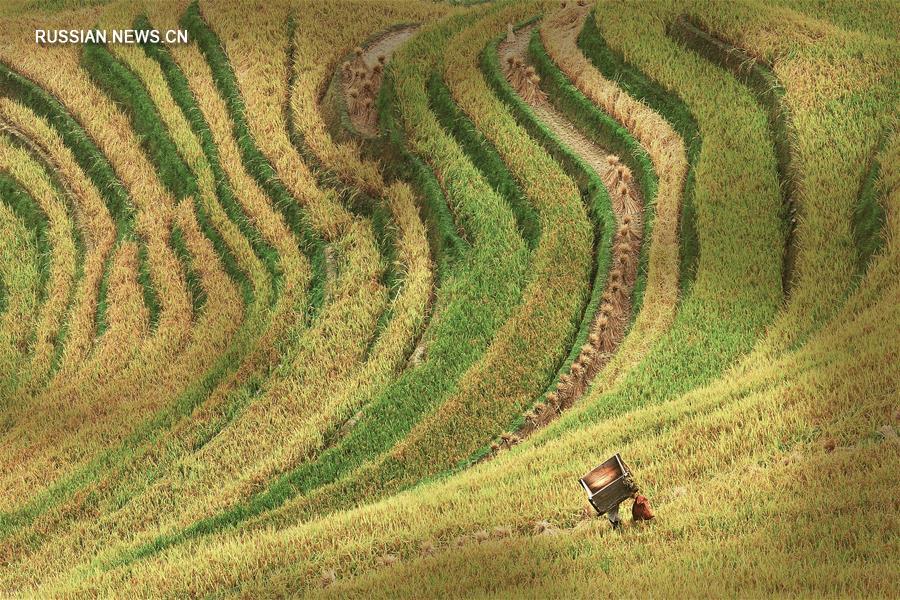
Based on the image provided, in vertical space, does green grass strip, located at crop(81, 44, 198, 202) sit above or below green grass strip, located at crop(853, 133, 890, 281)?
above

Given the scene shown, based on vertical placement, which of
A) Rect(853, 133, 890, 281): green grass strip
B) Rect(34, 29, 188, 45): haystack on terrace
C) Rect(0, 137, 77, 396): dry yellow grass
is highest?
Rect(34, 29, 188, 45): haystack on terrace

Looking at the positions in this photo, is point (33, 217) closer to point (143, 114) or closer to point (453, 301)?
point (143, 114)

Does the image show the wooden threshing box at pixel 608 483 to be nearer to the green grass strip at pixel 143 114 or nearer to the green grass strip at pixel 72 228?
the green grass strip at pixel 72 228

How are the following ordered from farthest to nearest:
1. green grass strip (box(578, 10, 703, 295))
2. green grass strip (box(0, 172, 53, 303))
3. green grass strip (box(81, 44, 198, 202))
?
green grass strip (box(81, 44, 198, 202)) < green grass strip (box(0, 172, 53, 303)) < green grass strip (box(578, 10, 703, 295))

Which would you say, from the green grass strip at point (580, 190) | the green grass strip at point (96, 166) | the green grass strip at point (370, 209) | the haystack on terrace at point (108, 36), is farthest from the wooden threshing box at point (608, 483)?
the haystack on terrace at point (108, 36)

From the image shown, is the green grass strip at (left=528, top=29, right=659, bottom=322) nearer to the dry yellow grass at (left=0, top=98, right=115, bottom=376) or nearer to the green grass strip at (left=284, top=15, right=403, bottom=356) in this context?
the green grass strip at (left=284, top=15, right=403, bottom=356)

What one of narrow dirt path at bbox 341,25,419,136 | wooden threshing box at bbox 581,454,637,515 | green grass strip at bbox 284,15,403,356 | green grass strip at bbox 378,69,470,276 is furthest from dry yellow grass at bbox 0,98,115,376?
wooden threshing box at bbox 581,454,637,515

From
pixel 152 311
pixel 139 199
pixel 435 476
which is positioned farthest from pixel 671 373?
pixel 139 199
